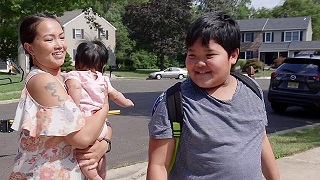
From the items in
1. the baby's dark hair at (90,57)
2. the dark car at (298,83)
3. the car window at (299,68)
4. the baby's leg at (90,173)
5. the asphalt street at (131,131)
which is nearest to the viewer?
the baby's leg at (90,173)

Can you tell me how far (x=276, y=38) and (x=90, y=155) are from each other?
61.1 meters

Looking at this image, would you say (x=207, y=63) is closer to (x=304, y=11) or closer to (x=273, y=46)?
(x=273, y=46)

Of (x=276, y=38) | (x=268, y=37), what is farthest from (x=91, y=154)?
(x=268, y=37)

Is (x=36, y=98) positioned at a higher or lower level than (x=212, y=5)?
lower

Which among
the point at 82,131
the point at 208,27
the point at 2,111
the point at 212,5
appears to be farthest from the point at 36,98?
the point at 212,5

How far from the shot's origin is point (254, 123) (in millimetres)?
2221

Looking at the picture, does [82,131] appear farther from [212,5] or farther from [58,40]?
[212,5]

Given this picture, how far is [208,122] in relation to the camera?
2.08 metres

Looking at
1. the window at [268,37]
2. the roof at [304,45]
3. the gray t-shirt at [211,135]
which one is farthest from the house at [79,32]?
the gray t-shirt at [211,135]

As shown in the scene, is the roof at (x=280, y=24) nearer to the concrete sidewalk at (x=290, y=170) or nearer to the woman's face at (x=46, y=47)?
the concrete sidewalk at (x=290, y=170)

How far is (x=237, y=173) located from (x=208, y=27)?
0.77m

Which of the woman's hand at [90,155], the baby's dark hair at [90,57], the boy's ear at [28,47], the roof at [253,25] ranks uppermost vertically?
the roof at [253,25]

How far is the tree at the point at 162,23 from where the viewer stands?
45.1 metres

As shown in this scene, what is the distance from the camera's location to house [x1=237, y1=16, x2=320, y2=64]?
5881 cm
